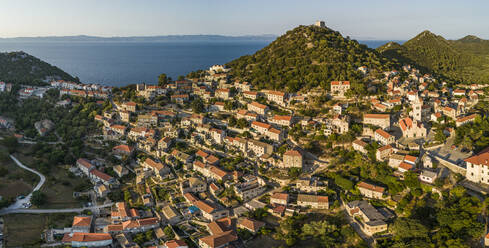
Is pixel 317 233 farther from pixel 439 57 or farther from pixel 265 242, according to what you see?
pixel 439 57

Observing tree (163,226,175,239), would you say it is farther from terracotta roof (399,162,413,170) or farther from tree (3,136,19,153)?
tree (3,136,19,153)

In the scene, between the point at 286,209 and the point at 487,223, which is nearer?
the point at 487,223

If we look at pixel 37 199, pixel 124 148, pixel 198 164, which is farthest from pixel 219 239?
pixel 124 148

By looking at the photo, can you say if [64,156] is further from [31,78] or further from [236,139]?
[31,78]

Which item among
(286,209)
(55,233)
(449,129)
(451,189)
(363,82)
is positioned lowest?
(55,233)

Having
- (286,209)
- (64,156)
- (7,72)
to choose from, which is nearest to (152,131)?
(64,156)

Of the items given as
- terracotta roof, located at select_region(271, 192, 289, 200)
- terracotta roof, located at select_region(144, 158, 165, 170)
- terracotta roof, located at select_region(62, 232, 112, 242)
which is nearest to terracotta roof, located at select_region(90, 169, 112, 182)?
terracotta roof, located at select_region(144, 158, 165, 170)

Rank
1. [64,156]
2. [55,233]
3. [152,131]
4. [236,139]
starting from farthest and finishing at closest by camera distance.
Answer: [152,131], [64,156], [236,139], [55,233]
